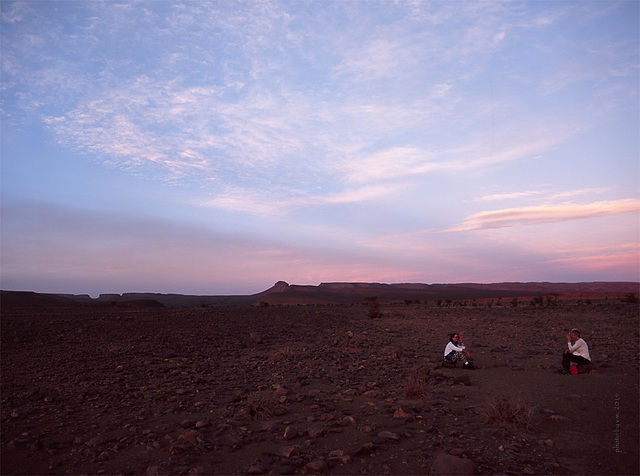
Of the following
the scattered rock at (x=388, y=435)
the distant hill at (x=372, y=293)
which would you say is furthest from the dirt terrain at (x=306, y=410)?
the distant hill at (x=372, y=293)

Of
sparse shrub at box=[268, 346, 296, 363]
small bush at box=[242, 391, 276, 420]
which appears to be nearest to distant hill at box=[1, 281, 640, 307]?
sparse shrub at box=[268, 346, 296, 363]

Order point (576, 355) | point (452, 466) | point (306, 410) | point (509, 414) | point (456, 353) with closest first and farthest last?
point (452, 466), point (509, 414), point (306, 410), point (576, 355), point (456, 353)

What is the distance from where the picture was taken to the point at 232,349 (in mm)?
13484

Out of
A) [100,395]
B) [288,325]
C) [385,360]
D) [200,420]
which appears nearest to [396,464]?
[200,420]

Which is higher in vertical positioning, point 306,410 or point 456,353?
point 456,353

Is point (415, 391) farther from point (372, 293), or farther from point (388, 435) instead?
point (372, 293)

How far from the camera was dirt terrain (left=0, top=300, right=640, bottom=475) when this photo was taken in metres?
5.10

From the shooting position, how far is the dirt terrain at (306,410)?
5.10 metres

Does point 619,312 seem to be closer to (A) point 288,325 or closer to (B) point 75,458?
(A) point 288,325

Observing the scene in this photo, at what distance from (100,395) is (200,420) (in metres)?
2.71

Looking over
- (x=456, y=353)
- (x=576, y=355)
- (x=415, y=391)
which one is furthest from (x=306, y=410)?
(x=576, y=355)

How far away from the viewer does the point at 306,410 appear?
708 centimetres

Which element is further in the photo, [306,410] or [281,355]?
[281,355]

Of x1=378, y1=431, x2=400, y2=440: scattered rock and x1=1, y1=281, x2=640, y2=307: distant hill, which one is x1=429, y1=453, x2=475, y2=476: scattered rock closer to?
x1=378, y1=431, x2=400, y2=440: scattered rock
